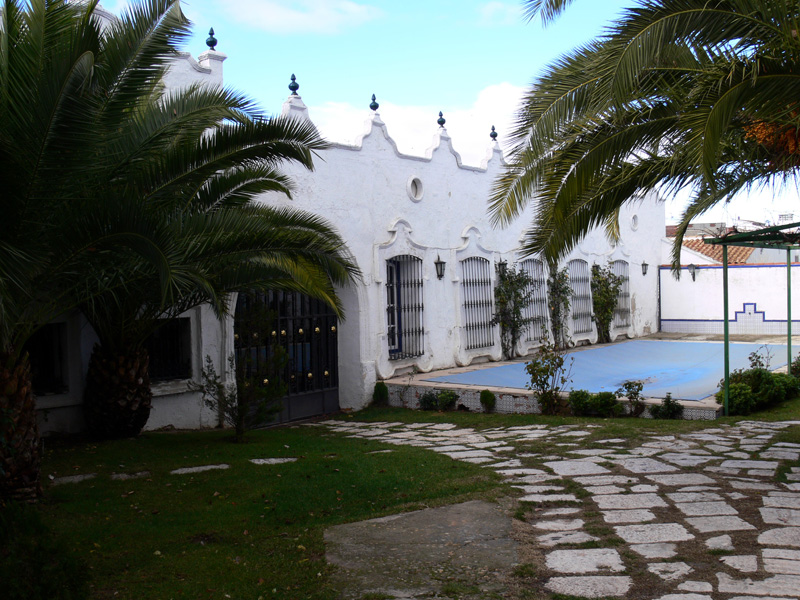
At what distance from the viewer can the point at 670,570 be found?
13.1 ft

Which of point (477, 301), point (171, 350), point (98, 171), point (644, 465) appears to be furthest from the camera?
point (477, 301)

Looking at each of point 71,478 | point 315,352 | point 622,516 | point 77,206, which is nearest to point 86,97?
point 77,206

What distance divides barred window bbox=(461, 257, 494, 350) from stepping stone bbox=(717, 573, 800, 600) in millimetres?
10374

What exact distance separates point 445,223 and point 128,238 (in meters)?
9.47

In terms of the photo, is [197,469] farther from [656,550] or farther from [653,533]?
[656,550]

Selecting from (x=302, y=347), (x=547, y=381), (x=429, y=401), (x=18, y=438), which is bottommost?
(x=429, y=401)

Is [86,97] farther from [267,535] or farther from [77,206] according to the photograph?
[267,535]

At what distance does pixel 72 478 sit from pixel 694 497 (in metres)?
5.19

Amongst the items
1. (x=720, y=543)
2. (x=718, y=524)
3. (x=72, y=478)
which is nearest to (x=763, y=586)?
(x=720, y=543)

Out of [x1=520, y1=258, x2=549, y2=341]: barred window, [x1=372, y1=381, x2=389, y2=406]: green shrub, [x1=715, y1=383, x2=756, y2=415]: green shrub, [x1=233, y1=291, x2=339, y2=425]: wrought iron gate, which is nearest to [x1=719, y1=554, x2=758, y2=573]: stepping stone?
[x1=715, y1=383, x2=756, y2=415]: green shrub

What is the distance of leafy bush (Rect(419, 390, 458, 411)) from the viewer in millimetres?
11039

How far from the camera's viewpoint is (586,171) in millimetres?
6137

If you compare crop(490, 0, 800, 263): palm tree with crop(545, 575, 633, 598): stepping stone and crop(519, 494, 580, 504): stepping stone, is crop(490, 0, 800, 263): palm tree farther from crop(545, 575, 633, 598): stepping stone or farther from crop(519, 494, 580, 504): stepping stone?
crop(545, 575, 633, 598): stepping stone

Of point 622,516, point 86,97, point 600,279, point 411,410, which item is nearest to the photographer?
point 86,97
